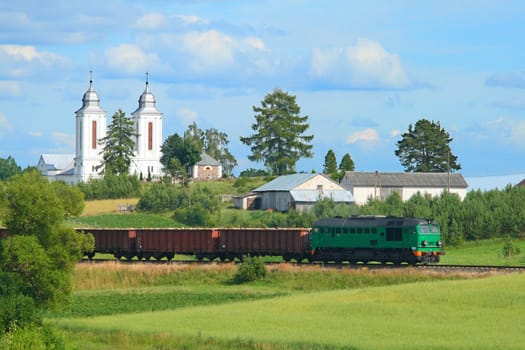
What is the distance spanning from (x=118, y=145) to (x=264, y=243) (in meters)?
85.4

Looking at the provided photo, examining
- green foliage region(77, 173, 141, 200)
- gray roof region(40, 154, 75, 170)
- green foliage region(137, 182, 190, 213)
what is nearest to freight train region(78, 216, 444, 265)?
green foliage region(137, 182, 190, 213)

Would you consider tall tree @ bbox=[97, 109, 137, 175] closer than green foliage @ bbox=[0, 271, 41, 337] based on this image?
→ No

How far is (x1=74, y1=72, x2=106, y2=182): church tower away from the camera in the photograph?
170m

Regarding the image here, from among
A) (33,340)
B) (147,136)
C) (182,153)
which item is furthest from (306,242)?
(147,136)

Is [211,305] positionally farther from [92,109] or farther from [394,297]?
[92,109]

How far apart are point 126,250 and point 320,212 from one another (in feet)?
103

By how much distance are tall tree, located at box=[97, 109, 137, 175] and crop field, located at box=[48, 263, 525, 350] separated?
8581 centimetres

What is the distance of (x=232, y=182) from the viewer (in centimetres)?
15375

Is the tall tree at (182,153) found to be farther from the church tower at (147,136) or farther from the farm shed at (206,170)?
the church tower at (147,136)

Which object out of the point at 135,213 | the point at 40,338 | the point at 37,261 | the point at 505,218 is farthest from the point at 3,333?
the point at 135,213

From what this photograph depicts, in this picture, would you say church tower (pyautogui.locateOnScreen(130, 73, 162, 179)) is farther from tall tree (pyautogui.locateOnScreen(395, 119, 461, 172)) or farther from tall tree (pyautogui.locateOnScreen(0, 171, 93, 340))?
tall tree (pyautogui.locateOnScreen(0, 171, 93, 340))

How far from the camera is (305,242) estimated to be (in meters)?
70.3

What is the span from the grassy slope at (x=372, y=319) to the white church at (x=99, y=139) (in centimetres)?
11476

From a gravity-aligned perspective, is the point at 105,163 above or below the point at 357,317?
above
